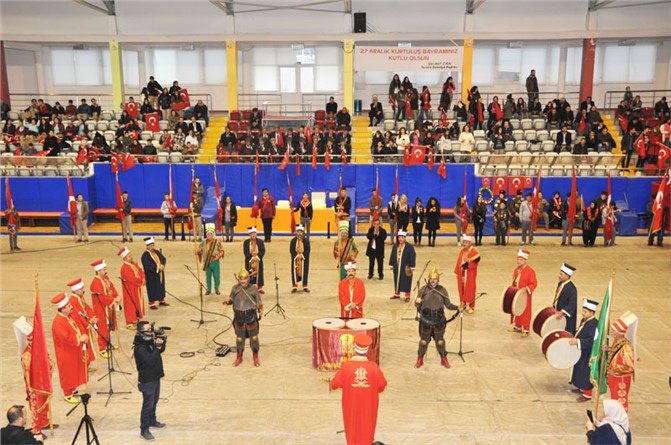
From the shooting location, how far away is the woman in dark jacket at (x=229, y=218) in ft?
72.2

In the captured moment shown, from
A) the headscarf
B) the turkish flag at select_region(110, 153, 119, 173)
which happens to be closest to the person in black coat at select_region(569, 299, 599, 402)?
the headscarf

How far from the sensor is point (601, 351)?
955 centimetres

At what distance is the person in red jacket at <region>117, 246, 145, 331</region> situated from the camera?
13.6 m

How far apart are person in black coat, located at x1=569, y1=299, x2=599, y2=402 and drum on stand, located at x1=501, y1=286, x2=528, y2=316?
242 centimetres

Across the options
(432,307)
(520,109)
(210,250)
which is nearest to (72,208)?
(210,250)

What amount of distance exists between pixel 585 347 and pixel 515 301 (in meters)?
2.68

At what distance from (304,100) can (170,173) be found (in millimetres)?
13460

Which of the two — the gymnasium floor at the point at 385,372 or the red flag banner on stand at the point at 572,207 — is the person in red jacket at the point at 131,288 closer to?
the gymnasium floor at the point at 385,372

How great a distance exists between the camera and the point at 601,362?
961 centimetres

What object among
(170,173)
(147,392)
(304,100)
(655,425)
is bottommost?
(655,425)

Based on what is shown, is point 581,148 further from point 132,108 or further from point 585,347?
point 132,108

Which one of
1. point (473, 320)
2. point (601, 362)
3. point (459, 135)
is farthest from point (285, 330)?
point (459, 135)

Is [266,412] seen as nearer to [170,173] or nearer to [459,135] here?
[170,173]

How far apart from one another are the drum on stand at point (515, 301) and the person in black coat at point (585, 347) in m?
2.42
